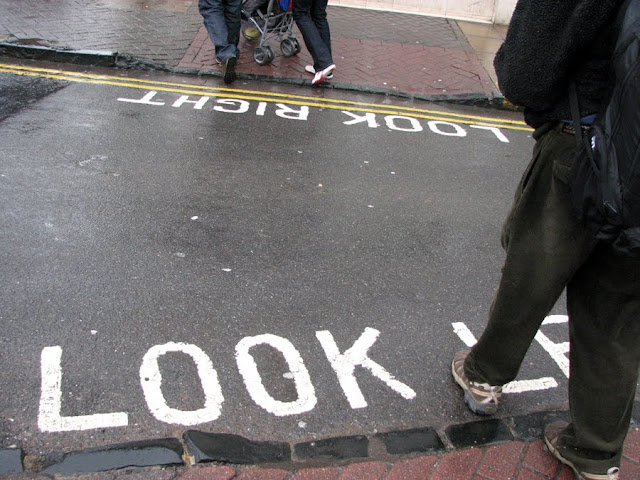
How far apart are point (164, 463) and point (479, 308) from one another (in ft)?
6.45

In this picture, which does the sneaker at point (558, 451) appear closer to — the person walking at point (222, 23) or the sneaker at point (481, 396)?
the sneaker at point (481, 396)

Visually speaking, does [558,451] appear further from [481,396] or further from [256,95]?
[256,95]

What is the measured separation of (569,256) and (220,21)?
254 inches

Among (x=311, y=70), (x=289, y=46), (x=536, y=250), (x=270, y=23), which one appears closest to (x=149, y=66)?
(x=270, y=23)

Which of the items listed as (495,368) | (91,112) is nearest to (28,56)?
(91,112)

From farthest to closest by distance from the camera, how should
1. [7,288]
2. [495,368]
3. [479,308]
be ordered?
[479,308]
[7,288]
[495,368]

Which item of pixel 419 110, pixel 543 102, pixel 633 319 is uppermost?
pixel 543 102

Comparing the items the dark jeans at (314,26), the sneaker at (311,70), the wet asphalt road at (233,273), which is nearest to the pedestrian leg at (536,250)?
the wet asphalt road at (233,273)

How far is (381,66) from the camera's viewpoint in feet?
28.0


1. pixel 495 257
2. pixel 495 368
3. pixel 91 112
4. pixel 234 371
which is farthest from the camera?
pixel 91 112

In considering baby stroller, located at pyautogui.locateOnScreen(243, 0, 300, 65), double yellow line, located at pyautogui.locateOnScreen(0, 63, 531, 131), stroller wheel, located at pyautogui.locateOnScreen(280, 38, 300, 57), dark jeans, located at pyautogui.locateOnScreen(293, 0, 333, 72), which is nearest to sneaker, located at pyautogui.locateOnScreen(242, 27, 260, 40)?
baby stroller, located at pyautogui.locateOnScreen(243, 0, 300, 65)

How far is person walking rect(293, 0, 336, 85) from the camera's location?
7395 mm

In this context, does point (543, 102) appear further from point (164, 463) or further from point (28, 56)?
point (28, 56)

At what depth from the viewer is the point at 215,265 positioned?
11.9ft
